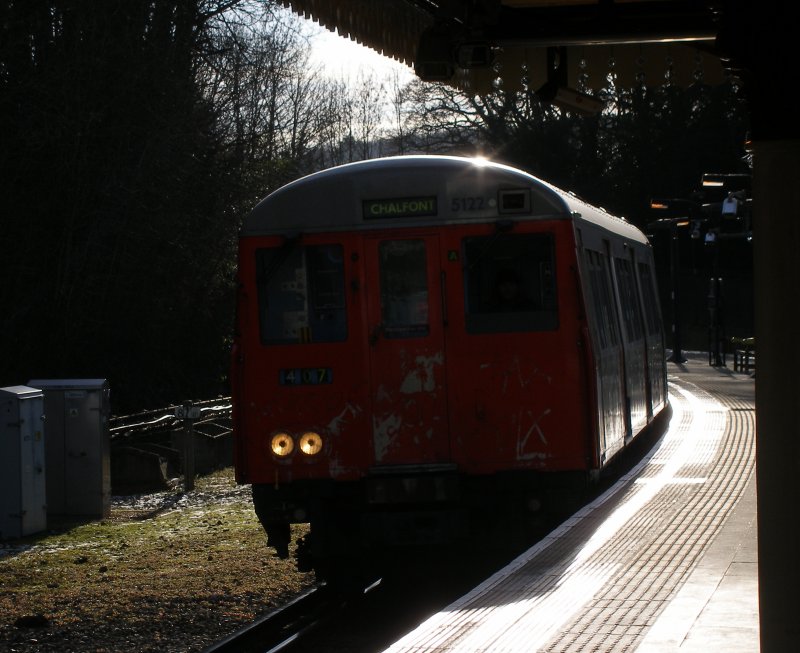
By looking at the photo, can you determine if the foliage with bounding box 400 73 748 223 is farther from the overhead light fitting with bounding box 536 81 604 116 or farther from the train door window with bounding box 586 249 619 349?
the overhead light fitting with bounding box 536 81 604 116

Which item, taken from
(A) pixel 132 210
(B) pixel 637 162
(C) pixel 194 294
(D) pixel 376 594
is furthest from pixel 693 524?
(B) pixel 637 162

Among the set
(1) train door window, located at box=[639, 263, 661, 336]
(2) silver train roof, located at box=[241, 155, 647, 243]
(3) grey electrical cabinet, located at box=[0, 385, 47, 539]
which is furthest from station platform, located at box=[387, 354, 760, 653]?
(3) grey electrical cabinet, located at box=[0, 385, 47, 539]

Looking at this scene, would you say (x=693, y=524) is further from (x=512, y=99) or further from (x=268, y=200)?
(x=512, y=99)

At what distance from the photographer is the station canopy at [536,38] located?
22.2ft

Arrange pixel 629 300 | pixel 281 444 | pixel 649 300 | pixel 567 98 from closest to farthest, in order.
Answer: pixel 567 98
pixel 281 444
pixel 629 300
pixel 649 300

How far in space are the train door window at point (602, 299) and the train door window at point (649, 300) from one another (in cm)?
426

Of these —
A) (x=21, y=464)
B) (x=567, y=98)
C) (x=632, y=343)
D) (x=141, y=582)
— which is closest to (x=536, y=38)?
(x=567, y=98)

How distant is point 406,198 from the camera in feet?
32.8

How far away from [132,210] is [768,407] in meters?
19.5

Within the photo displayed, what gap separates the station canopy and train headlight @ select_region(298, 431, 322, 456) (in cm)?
286

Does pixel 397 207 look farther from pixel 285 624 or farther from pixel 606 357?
pixel 285 624

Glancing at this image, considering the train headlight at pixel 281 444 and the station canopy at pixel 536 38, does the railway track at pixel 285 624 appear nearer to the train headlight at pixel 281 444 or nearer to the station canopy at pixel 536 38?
the train headlight at pixel 281 444

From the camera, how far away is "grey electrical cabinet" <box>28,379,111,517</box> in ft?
51.6

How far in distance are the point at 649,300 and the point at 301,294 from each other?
853 cm
